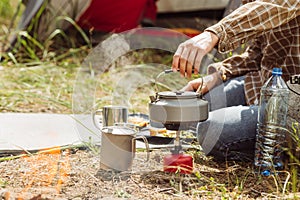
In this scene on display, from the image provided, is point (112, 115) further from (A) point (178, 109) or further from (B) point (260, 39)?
(B) point (260, 39)

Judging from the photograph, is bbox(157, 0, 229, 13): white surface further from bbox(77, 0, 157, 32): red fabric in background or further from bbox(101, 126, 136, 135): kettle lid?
bbox(101, 126, 136, 135): kettle lid

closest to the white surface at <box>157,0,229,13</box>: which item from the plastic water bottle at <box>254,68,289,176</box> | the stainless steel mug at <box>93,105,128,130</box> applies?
the stainless steel mug at <box>93,105,128,130</box>

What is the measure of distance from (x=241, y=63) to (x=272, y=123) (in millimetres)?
419

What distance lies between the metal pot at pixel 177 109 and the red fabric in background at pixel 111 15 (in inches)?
80.9

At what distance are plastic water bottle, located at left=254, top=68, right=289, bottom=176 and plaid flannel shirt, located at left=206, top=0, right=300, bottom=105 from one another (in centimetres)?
14

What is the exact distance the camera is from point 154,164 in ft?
6.07

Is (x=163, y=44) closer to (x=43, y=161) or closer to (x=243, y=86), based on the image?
(x=243, y=86)

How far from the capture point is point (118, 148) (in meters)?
1.73

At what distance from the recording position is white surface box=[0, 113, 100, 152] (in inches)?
79.7

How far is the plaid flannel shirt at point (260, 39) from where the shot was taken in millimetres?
1702

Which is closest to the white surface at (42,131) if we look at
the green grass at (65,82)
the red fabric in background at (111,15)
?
the green grass at (65,82)

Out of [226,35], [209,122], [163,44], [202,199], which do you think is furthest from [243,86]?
[163,44]

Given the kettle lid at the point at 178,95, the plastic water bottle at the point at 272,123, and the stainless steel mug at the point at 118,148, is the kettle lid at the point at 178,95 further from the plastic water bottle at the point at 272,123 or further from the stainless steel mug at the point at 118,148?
the plastic water bottle at the point at 272,123

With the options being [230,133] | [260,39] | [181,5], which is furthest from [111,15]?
[230,133]
